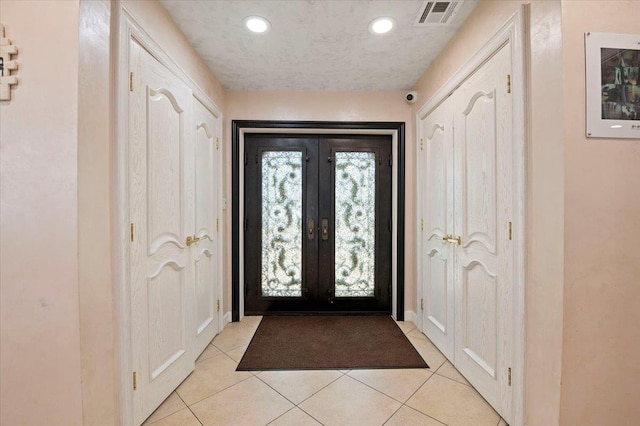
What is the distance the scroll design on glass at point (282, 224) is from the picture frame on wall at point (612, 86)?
2324mm

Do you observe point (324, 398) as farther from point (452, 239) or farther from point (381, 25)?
point (381, 25)

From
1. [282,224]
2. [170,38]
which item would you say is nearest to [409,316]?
[282,224]

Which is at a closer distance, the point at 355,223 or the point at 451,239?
the point at 451,239

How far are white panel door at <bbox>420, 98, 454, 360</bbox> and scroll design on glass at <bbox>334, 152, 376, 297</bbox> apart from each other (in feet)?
1.97

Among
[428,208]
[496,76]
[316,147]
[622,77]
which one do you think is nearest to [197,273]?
[316,147]

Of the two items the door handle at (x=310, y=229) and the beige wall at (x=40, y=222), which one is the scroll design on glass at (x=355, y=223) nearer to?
the door handle at (x=310, y=229)

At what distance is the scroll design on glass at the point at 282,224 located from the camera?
Answer: 116 inches

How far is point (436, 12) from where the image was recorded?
1651mm

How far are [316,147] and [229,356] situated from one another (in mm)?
2224

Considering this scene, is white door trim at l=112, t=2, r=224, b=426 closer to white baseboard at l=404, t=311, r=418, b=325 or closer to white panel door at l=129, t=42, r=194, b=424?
white panel door at l=129, t=42, r=194, b=424

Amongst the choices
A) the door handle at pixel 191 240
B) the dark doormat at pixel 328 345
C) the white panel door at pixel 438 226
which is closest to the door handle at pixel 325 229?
the dark doormat at pixel 328 345

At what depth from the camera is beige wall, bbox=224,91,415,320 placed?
276 centimetres

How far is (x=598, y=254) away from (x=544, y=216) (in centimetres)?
24

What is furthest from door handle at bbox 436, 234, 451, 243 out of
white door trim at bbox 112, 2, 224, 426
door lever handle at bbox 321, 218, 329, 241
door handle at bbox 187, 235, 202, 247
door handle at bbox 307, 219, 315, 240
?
white door trim at bbox 112, 2, 224, 426
